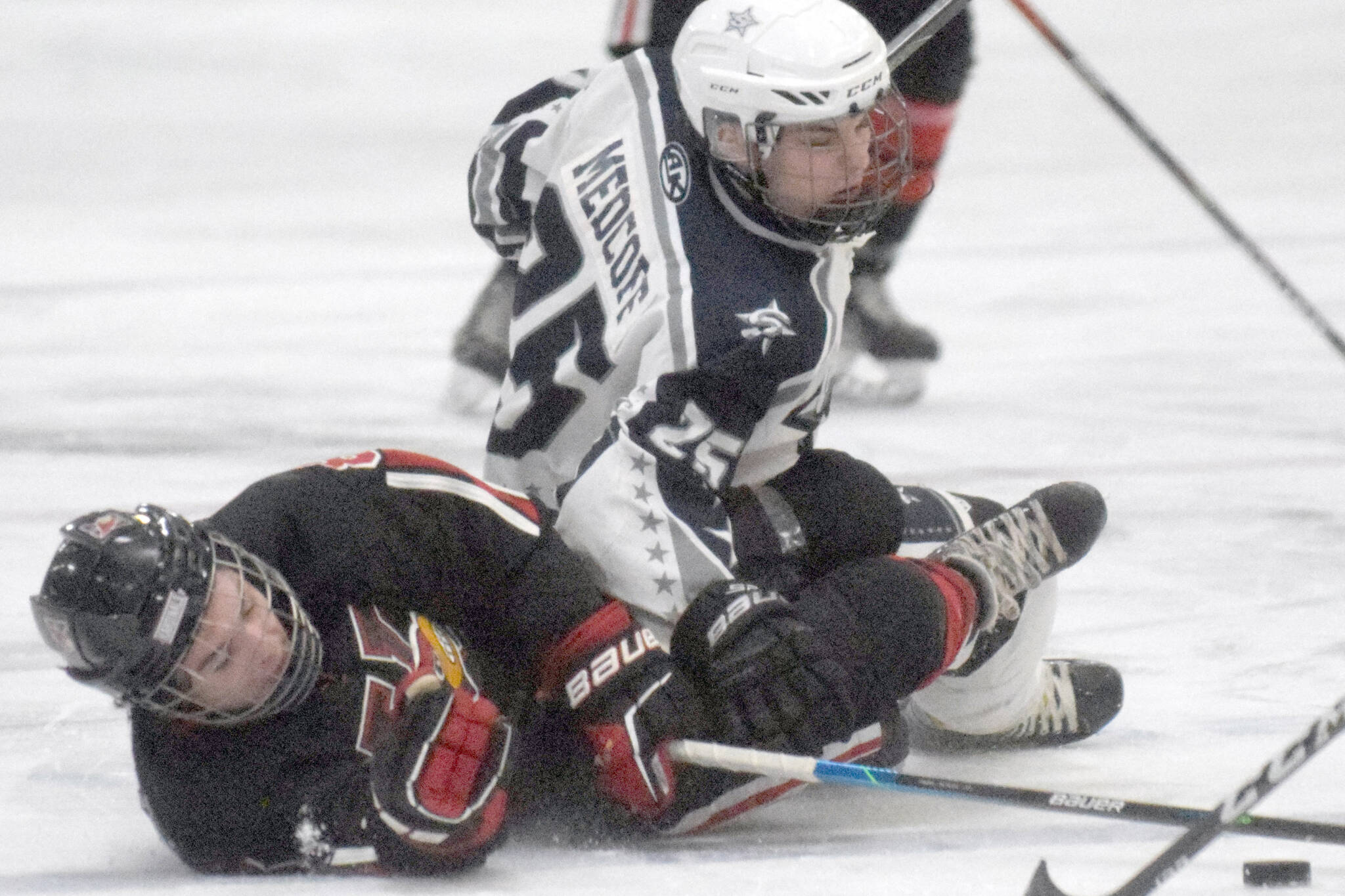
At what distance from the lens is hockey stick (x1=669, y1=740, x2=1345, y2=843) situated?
6.08 feet

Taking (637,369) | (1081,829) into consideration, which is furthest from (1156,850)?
(637,369)

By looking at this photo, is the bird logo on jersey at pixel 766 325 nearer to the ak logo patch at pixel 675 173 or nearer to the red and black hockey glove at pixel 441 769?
the ak logo patch at pixel 675 173

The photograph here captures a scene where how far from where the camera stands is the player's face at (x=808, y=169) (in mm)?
2127

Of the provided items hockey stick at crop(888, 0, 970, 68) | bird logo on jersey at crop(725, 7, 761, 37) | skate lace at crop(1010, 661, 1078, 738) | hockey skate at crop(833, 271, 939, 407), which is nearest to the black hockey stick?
skate lace at crop(1010, 661, 1078, 738)

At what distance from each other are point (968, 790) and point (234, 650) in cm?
62

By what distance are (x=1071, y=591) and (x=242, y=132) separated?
4099 mm

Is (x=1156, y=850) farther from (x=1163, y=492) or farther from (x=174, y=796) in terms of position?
(x=1163, y=492)

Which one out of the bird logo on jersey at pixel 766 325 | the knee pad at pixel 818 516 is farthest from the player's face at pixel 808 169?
the knee pad at pixel 818 516

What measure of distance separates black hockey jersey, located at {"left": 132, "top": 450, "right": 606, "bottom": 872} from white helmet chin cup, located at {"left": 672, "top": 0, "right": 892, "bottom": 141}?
17.0 inches

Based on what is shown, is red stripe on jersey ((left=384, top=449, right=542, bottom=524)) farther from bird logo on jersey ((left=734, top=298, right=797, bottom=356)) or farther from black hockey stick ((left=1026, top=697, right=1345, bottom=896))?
black hockey stick ((left=1026, top=697, right=1345, bottom=896))

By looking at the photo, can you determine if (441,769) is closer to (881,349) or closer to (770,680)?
(770,680)

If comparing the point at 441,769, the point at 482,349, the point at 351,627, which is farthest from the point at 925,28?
the point at 482,349

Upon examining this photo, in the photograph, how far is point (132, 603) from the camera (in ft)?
5.63

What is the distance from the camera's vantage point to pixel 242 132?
6434 millimetres
